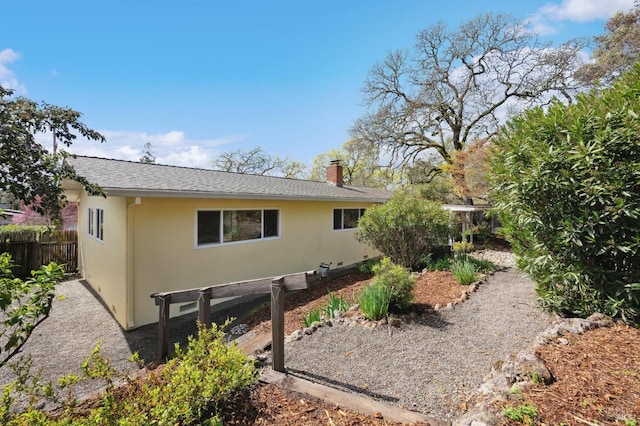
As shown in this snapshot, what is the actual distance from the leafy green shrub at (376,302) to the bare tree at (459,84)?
625 inches

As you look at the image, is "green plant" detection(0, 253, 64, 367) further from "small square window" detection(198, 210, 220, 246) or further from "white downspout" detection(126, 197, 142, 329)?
"small square window" detection(198, 210, 220, 246)

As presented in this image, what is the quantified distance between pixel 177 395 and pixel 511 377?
3281mm

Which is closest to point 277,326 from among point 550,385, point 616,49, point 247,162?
point 550,385

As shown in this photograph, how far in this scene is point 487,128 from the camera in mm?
19578

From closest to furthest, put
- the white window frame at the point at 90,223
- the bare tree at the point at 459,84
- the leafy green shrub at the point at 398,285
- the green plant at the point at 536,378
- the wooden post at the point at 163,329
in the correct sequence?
the green plant at the point at 536,378
the wooden post at the point at 163,329
the leafy green shrub at the point at 398,285
the white window frame at the point at 90,223
the bare tree at the point at 459,84

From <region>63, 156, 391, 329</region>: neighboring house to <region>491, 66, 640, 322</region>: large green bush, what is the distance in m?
6.12

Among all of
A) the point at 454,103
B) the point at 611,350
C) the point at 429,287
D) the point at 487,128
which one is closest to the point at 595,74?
the point at 487,128

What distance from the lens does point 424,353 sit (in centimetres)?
412

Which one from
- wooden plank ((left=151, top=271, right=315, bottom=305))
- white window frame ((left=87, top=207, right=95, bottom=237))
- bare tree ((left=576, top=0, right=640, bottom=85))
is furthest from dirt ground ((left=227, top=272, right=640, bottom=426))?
bare tree ((left=576, top=0, right=640, bottom=85))

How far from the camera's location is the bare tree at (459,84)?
58.8 ft

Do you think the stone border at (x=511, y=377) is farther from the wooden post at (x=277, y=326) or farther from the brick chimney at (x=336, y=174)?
the brick chimney at (x=336, y=174)

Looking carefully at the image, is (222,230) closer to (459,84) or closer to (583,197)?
(583,197)

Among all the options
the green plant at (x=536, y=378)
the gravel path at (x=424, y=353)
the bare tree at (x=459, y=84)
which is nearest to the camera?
the green plant at (x=536, y=378)

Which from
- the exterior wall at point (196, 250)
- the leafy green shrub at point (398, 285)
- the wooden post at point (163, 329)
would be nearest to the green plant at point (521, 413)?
the leafy green shrub at point (398, 285)
